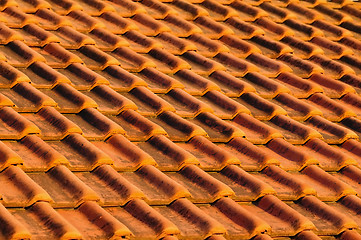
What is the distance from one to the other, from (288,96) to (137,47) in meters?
1.18

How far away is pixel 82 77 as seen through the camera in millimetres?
4473

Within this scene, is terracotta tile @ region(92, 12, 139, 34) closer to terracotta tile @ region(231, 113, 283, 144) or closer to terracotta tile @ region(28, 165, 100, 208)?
terracotta tile @ region(231, 113, 283, 144)

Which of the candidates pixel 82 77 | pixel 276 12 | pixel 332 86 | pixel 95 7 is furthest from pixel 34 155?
pixel 276 12

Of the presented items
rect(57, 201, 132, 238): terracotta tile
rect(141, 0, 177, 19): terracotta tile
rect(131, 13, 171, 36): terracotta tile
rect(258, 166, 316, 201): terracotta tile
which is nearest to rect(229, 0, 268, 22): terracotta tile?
rect(141, 0, 177, 19): terracotta tile

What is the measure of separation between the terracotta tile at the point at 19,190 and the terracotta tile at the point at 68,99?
2.63 feet

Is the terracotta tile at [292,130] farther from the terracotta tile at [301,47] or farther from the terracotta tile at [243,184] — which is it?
the terracotta tile at [301,47]

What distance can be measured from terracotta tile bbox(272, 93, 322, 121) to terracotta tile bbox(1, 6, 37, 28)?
1.90 meters

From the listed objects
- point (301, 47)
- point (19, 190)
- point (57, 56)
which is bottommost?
point (19, 190)

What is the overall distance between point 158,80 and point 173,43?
2.24 ft

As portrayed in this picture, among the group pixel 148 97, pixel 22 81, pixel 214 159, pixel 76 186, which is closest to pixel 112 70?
pixel 148 97

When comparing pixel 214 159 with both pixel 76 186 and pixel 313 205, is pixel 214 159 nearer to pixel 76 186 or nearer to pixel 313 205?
pixel 313 205

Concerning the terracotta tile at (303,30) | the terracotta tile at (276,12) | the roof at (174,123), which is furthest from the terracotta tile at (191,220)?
the terracotta tile at (276,12)

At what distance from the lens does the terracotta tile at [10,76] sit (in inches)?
163

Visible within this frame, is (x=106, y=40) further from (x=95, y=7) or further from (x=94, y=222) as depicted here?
(x=94, y=222)
